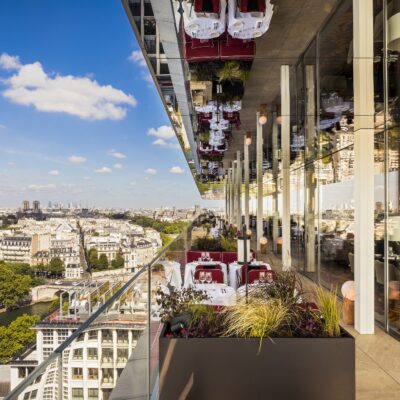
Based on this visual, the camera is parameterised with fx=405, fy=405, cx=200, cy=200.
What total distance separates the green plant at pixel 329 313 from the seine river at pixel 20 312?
30.7m

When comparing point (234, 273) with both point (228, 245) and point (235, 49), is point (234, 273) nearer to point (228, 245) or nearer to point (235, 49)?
point (228, 245)

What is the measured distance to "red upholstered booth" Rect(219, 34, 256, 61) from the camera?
5.56m

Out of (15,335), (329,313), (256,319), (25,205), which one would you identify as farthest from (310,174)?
(25,205)

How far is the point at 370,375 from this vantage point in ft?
11.1

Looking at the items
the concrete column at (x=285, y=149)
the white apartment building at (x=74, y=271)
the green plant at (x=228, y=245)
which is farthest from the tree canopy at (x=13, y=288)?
the concrete column at (x=285, y=149)

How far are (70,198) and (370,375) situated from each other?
34412mm

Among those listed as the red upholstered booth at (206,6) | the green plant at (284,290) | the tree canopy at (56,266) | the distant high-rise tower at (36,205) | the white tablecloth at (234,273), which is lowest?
the tree canopy at (56,266)

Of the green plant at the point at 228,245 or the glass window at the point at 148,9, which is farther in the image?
the green plant at the point at 228,245

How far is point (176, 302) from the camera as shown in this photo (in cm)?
288

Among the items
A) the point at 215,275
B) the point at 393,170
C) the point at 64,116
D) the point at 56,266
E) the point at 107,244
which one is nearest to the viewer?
the point at 393,170

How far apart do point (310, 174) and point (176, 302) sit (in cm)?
572

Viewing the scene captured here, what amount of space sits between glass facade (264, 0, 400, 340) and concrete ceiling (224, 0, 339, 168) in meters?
0.19

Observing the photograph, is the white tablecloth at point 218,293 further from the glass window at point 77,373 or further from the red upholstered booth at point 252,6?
the red upholstered booth at point 252,6

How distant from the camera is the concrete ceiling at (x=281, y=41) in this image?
6.10m
